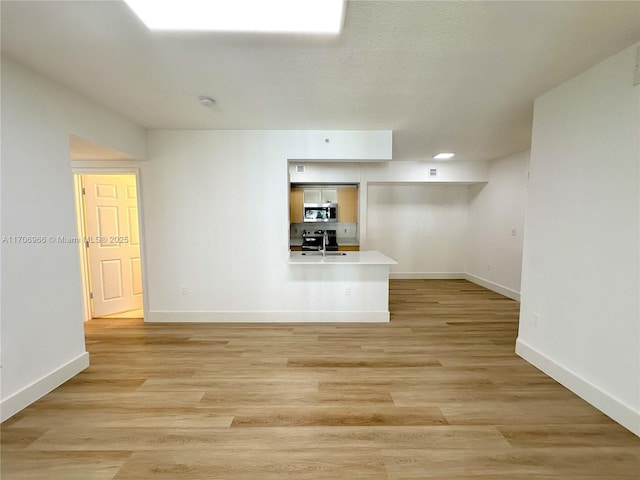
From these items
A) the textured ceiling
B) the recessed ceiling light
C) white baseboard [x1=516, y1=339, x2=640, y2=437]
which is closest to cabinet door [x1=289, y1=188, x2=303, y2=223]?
the textured ceiling

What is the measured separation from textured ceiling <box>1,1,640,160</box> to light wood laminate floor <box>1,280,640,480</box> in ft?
8.27

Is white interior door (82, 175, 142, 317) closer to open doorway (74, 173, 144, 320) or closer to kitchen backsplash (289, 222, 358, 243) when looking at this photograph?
open doorway (74, 173, 144, 320)

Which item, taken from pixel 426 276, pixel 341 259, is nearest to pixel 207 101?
pixel 341 259

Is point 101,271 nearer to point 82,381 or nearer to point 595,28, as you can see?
point 82,381

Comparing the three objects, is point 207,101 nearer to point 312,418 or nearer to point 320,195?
point 312,418

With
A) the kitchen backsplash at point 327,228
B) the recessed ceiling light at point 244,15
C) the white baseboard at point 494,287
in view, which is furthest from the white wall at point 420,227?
the recessed ceiling light at point 244,15

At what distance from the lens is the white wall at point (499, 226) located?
4.43 metres

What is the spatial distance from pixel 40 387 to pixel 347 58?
3.42 m

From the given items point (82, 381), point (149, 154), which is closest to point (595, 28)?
point (149, 154)

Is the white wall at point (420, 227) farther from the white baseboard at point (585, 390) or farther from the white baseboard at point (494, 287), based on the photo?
the white baseboard at point (585, 390)

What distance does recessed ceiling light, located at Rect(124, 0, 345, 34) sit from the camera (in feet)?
4.58

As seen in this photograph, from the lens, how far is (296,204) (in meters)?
5.55

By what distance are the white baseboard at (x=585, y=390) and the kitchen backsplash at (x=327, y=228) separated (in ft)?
12.5

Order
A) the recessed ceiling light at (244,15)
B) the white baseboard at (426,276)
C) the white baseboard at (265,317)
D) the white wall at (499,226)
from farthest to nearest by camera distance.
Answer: the white baseboard at (426,276), the white wall at (499,226), the white baseboard at (265,317), the recessed ceiling light at (244,15)
